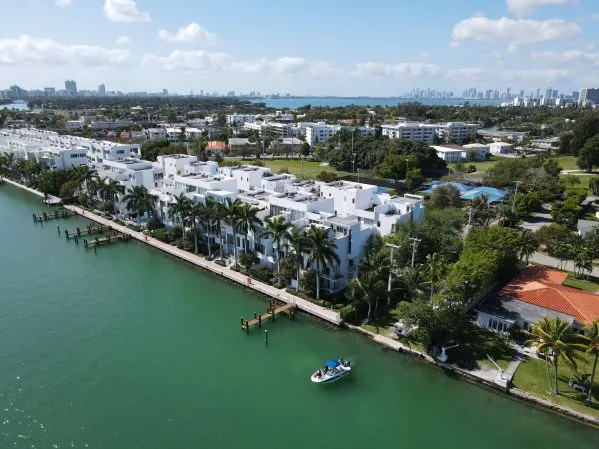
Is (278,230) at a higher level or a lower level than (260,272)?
higher

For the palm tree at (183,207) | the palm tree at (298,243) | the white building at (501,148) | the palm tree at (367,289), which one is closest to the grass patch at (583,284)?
the palm tree at (367,289)

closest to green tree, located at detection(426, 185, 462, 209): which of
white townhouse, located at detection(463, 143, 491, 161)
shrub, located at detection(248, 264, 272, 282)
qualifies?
shrub, located at detection(248, 264, 272, 282)

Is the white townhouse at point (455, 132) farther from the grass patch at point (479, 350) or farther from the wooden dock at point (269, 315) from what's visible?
the wooden dock at point (269, 315)

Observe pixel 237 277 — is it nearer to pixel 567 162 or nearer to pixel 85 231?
pixel 85 231

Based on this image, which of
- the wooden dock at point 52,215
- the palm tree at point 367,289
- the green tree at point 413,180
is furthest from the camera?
the green tree at point 413,180

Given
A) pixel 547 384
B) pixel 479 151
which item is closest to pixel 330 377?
pixel 547 384

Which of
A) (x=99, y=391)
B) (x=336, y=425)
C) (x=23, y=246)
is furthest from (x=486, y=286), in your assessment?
(x=23, y=246)
